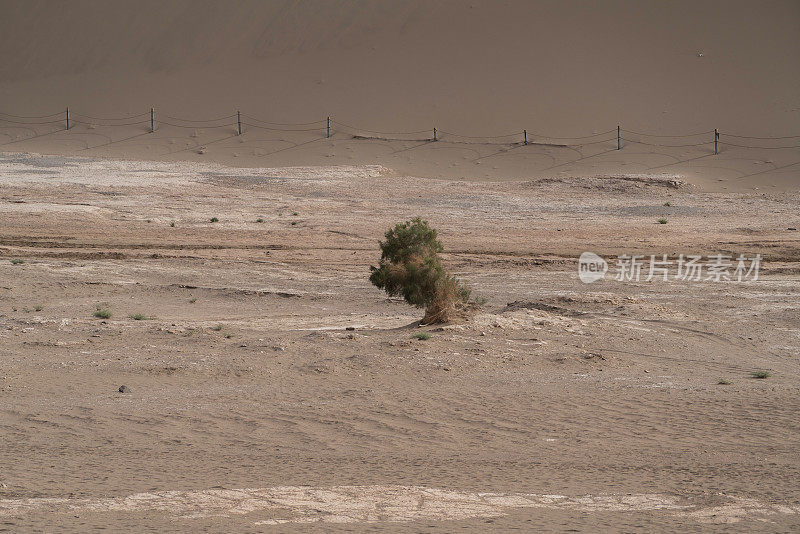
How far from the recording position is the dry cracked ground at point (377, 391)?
19.1ft

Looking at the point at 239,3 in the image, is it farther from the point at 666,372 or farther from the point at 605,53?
the point at 666,372

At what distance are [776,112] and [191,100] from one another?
94.0 ft

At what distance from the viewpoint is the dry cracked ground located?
19.1 ft

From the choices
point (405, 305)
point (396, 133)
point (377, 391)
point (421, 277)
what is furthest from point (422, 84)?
point (377, 391)

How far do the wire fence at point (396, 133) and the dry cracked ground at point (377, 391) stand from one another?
58.5ft

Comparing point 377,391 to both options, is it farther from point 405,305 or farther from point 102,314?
point 102,314

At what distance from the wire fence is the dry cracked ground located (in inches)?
702

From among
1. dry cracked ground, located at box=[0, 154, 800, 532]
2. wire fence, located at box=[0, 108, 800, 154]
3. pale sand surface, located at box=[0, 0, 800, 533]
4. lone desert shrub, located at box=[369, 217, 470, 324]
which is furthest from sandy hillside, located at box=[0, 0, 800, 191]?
lone desert shrub, located at box=[369, 217, 470, 324]

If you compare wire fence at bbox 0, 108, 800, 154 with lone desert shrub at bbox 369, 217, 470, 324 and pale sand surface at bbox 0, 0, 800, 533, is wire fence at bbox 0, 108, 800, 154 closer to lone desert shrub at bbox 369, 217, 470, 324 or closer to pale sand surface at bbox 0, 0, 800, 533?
pale sand surface at bbox 0, 0, 800, 533

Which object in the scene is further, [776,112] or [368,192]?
[776,112]

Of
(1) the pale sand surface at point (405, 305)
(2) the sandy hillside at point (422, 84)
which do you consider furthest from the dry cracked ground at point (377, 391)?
(2) the sandy hillside at point (422, 84)

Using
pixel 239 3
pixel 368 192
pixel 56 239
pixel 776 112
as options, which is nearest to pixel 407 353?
pixel 56 239

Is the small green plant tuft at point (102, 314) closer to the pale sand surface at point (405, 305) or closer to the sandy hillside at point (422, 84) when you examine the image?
the pale sand surface at point (405, 305)

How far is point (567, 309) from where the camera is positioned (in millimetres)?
12539
